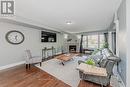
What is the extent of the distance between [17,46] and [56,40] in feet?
13.4

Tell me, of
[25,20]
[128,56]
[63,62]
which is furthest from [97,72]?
[25,20]

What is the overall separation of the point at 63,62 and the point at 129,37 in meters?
3.90

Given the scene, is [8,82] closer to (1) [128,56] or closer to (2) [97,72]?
(2) [97,72]

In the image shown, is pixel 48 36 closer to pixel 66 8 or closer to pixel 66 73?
pixel 66 73

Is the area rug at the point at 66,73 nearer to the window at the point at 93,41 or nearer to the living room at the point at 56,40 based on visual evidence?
the living room at the point at 56,40

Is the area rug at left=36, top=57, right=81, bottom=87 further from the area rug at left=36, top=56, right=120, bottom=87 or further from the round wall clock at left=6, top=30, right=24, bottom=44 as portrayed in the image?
the round wall clock at left=6, top=30, right=24, bottom=44

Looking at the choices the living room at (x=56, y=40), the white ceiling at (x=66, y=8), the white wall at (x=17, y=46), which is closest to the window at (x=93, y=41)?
the living room at (x=56, y=40)

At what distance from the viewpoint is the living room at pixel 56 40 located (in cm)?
289

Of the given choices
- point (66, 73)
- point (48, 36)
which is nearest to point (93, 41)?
point (48, 36)

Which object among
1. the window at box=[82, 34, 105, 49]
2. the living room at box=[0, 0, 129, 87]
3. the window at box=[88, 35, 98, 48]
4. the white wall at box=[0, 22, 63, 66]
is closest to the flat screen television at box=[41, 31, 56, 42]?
the living room at box=[0, 0, 129, 87]

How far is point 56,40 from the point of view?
8977 mm

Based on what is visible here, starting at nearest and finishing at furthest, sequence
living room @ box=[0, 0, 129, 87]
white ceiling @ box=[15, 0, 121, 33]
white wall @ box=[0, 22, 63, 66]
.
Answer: white ceiling @ box=[15, 0, 121, 33]
living room @ box=[0, 0, 129, 87]
white wall @ box=[0, 22, 63, 66]

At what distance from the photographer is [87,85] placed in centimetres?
282

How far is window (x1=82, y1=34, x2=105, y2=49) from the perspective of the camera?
32.6 ft
